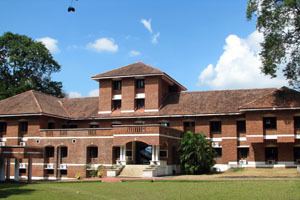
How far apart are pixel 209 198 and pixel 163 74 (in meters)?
25.4

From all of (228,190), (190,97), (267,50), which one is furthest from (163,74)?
(228,190)

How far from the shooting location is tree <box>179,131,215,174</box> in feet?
124

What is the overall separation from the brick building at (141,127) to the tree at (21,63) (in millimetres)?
12979

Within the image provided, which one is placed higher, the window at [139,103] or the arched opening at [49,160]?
the window at [139,103]

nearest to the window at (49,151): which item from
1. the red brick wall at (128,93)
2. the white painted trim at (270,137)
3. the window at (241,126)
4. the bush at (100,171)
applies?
the bush at (100,171)

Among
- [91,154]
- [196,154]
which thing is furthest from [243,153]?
[91,154]

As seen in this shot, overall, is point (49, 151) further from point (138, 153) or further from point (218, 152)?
point (218, 152)

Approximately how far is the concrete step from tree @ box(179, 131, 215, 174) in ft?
12.4

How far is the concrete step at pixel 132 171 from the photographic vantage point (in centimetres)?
3638

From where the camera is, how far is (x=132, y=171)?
36.9 metres

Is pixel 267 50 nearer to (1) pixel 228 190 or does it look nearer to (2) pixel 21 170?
(1) pixel 228 190

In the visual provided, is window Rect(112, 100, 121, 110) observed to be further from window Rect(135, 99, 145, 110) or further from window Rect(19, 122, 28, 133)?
window Rect(19, 122, 28, 133)

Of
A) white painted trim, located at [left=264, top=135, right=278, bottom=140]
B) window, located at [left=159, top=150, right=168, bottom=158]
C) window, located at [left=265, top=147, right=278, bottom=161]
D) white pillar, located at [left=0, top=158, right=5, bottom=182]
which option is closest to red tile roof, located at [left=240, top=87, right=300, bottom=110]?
white painted trim, located at [left=264, top=135, right=278, bottom=140]

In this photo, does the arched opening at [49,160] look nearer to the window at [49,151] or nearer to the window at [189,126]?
the window at [49,151]
